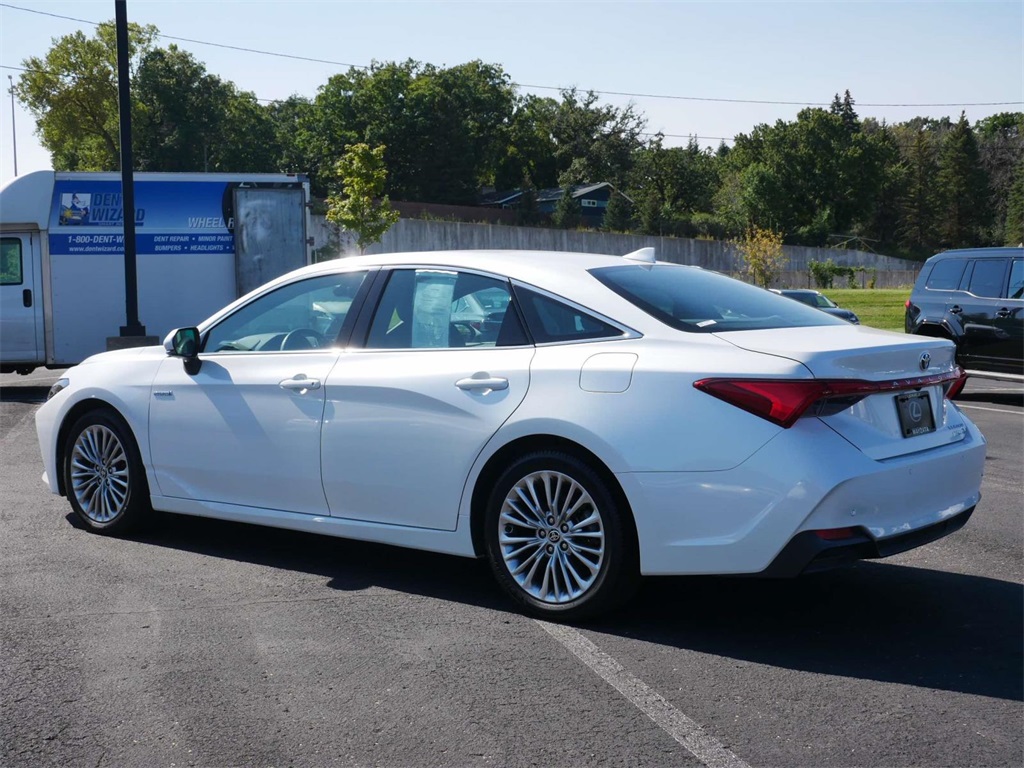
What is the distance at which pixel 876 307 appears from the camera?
1736 inches

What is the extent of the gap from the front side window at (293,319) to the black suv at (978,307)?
33.9ft

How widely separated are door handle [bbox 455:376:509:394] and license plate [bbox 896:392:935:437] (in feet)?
5.27

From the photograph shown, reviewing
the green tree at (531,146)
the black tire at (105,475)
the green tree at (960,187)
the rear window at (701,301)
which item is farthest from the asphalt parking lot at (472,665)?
the green tree at (960,187)

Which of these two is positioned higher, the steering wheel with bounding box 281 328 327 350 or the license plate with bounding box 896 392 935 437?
the steering wheel with bounding box 281 328 327 350

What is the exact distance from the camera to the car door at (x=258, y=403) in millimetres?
5559

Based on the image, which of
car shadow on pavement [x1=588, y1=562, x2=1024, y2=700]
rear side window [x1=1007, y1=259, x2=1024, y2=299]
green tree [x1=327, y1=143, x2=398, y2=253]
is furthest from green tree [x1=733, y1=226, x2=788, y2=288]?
car shadow on pavement [x1=588, y1=562, x2=1024, y2=700]

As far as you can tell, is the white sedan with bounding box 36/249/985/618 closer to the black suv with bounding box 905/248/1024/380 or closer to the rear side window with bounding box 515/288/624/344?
the rear side window with bounding box 515/288/624/344

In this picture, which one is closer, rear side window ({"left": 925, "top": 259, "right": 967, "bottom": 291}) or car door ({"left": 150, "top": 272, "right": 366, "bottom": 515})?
car door ({"left": 150, "top": 272, "right": 366, "bottom": 515})

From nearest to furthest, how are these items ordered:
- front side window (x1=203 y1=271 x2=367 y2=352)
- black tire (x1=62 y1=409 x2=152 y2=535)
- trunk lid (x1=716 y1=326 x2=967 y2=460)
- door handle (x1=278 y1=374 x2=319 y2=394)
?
trunk lid (x1=716 y1=326 x2=967 y2=460) < door handle (x1=278 y1=374 x2=319 y2=394) < front side window (x1=203 y1=271 x2=367 y2=352) < black tire (x1=62 y1=409 x2=152 y2=535)

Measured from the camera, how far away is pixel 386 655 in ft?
14.4

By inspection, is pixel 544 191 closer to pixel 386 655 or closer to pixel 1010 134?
pixel 1010 134

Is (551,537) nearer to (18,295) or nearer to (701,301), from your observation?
(701,301)

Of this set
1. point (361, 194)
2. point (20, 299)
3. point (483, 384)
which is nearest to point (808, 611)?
point (483, 384)

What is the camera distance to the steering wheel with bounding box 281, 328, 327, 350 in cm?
573
